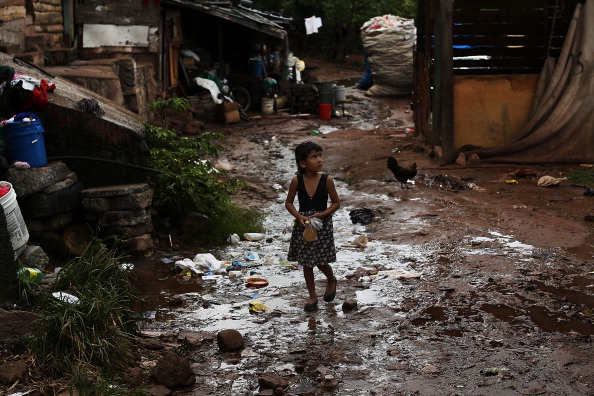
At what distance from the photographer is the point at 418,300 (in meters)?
6.05

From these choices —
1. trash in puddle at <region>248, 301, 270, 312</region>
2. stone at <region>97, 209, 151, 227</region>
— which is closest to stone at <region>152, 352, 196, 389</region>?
trash in puddle at <region>248, 301, 270, 312</region>

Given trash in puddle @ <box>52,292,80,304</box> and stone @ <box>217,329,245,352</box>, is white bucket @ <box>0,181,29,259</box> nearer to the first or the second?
trash in puddle @ <box>52,292,80,304</box>

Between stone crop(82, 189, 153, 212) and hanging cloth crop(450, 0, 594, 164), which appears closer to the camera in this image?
stone crop(82, 189, 153, 212)

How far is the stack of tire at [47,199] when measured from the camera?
22.8 ft

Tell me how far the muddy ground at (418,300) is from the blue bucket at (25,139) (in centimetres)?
138

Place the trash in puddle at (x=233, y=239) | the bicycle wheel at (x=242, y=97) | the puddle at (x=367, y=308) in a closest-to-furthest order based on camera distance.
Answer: the puddle at (x=367, y=308) → the trash in puddle at (x=233, y=239) → the bicycle wheel at (x=242, y=97)

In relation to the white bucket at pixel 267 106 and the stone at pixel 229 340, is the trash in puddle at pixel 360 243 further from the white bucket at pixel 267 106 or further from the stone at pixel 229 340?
the white bucket at pixel 267 106

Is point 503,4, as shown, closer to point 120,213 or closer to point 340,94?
point 120,213

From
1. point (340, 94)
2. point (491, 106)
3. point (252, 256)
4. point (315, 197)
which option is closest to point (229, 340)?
point (315, 197)

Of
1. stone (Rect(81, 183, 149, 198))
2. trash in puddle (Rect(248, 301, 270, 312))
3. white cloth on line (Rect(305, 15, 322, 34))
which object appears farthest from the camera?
white cloth on line (Rect(305, 15, 322, 34))

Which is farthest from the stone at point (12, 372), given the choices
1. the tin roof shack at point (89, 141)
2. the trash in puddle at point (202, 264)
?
the tin roof shack at point (89, 141)

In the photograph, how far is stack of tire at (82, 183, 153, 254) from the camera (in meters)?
7.35

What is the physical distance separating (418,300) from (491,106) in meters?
6.68

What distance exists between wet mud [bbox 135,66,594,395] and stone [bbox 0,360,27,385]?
0.96 m
